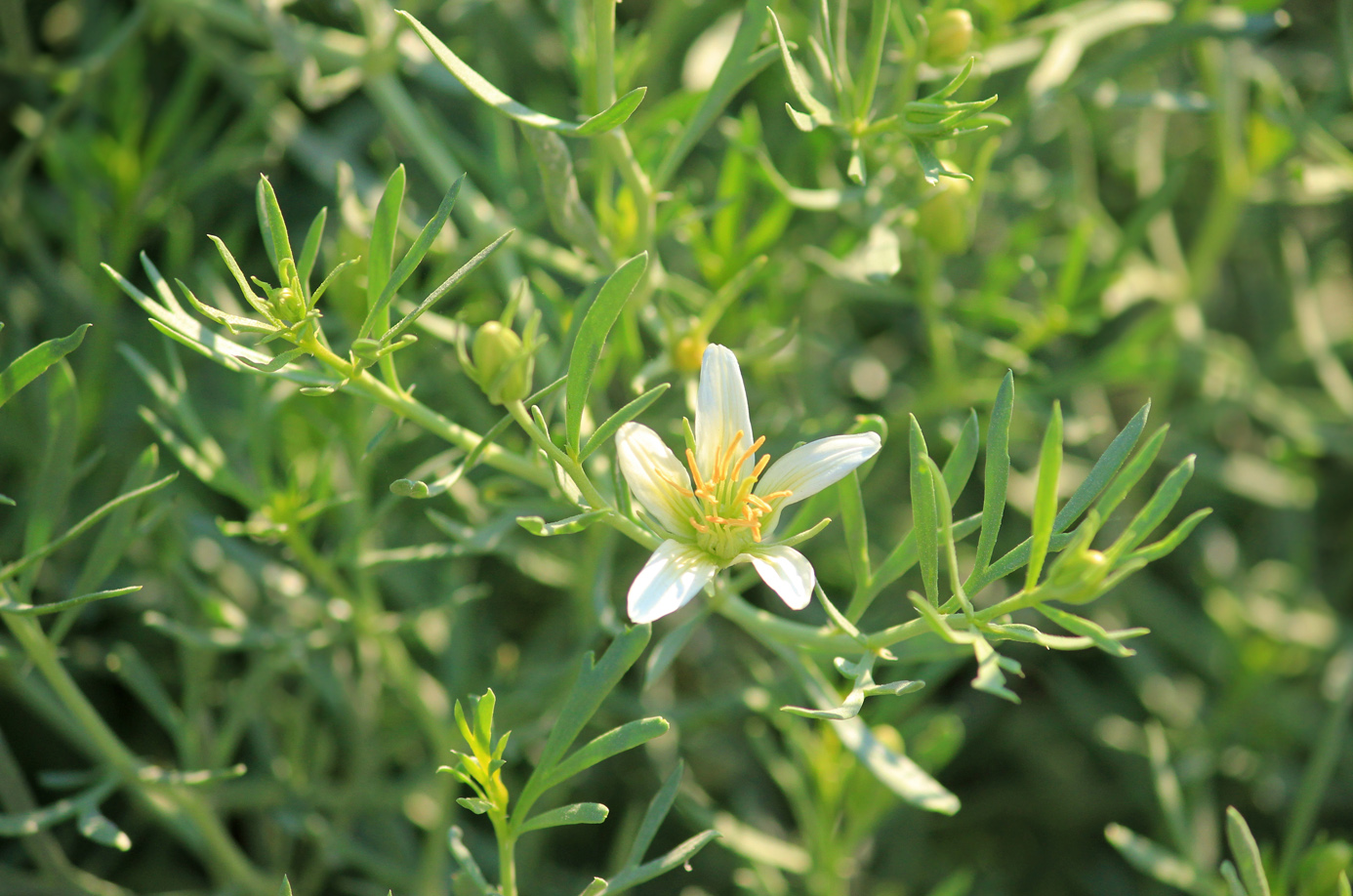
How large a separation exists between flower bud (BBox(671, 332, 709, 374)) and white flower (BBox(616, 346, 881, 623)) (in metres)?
0.14

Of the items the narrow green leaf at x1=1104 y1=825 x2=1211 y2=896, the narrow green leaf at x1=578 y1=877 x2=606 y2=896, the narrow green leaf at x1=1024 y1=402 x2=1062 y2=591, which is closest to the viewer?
the narrow green leaf at x1=1024 y1=402 x2=1062 y2=591

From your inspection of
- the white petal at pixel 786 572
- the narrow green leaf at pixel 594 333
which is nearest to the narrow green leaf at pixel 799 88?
the narrow green leaf at pixel 594 333

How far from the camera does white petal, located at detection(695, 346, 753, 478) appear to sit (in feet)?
2.34

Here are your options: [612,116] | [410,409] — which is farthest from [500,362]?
[612,116]

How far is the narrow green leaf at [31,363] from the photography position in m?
0.67

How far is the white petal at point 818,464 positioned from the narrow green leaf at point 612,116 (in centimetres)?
23

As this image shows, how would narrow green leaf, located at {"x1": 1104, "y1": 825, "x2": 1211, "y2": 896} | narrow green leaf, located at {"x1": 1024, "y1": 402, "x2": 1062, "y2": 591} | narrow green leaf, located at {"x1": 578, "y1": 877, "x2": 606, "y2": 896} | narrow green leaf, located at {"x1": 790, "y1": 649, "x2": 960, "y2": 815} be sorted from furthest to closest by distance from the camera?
narrow green leaf, located at {"x1": 1104, "y1": 825, "x2": 1211, "y2": 896}
narrow green leaf, located at {"x1": 790, "y1": 649, "x2": 960, "y2": 815}
narrow green leaf, located at {"x1": 578, "y1": 877, "x2": 606, "y2": 896}
narrow green leaf, located at {"x1": 1024, "y1": 402, "x2": 1062, "y2": 591}

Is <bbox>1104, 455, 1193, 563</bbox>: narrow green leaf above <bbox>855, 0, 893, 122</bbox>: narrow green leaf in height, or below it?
below

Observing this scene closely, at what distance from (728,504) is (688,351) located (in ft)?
0.57

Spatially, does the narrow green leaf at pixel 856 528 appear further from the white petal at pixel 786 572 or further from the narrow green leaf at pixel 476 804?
the narrow green leaf at pixel 476 804

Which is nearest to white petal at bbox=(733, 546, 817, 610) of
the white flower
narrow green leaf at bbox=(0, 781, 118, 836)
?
the white flower

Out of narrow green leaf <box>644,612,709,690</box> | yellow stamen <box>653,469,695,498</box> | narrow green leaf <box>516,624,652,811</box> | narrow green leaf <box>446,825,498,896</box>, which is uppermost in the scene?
yellow stamen <box>653,469,695,498</box>

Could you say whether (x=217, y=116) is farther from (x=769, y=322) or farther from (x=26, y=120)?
(x=769, y=322)

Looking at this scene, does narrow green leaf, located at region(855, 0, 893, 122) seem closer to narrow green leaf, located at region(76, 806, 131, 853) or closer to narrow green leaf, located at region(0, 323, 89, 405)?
narrow green leaf, located at region(0, 323, 89, 405)
